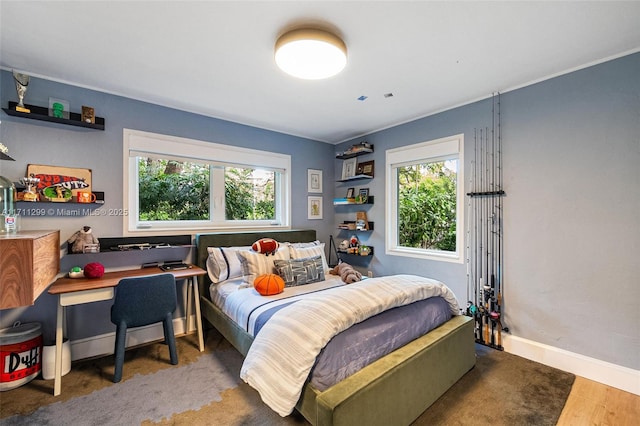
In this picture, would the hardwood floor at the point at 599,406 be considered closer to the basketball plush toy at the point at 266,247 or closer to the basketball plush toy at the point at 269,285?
the basketball plush toy at the point at 269,285

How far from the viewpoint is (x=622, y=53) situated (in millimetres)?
2004

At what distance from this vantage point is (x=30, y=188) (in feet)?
7.32

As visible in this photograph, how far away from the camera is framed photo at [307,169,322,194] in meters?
4.11

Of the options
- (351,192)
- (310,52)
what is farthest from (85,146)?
(351,192)

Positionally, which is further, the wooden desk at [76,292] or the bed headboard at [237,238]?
the bed headboard at [237,238]

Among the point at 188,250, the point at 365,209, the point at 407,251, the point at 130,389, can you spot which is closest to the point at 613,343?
the point at 407,251

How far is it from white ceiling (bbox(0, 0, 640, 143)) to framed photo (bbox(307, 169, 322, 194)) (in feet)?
4.56

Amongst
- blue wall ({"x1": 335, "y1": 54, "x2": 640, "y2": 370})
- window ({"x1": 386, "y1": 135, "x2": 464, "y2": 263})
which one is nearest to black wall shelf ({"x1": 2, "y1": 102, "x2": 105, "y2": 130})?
window ({"x1": 386, "y1": 135, "x2": 464, "y2": 263})

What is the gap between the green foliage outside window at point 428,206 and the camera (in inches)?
124

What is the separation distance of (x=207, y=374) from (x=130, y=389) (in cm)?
52

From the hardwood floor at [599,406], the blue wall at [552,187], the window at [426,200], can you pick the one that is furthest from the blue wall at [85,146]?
→ the hardwood floor at [599,406]

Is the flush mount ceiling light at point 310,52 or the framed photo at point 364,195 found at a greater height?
the flush mount ceiling light at point 310,52

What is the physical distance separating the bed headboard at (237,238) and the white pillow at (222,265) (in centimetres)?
11

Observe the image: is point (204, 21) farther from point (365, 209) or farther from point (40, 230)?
point (365, 209)
